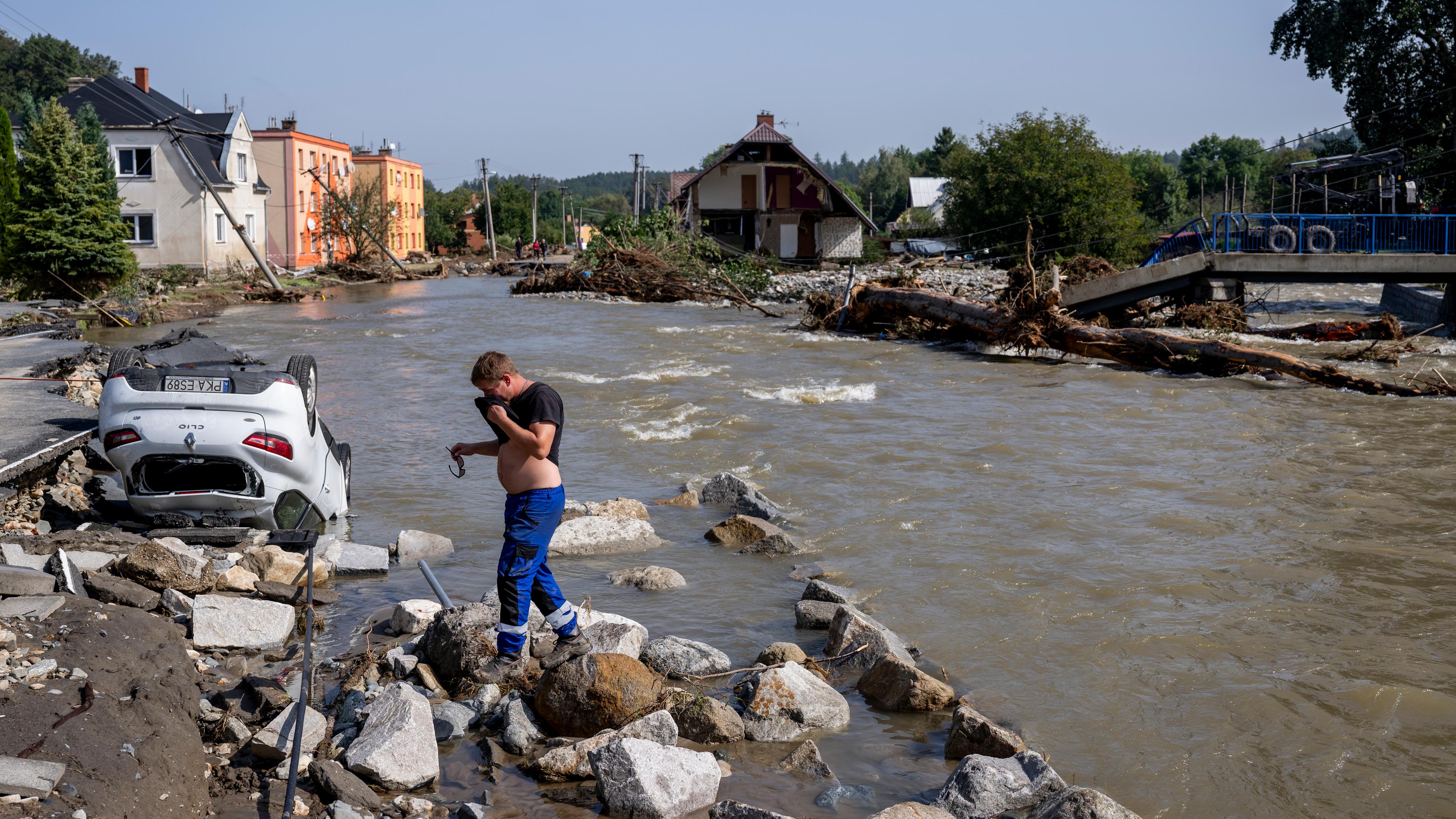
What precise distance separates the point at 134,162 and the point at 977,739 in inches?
1730

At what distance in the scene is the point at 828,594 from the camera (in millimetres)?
7016

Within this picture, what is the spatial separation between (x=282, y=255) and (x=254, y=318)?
2179 centimetres

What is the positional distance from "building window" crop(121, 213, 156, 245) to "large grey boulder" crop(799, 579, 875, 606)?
40.9m

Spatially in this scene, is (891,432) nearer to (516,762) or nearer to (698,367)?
(698,367)

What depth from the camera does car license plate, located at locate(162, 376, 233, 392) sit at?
7223 millimetres

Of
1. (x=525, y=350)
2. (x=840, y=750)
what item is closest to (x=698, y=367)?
(x=525, y=350)

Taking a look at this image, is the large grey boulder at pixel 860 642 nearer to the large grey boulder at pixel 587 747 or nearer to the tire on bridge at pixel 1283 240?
the large grey boulder at pixel 587 747

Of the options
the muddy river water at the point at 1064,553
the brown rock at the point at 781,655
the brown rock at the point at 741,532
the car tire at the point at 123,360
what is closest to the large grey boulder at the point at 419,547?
the muddy river water at the point at 1064,553

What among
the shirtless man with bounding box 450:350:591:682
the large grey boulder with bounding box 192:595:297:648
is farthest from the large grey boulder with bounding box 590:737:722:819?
the large grey boulder with bounding box 192:595:297:648

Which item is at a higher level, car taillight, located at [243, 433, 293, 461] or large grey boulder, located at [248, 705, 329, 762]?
car taillight, located at [243, 433, 293, 461]

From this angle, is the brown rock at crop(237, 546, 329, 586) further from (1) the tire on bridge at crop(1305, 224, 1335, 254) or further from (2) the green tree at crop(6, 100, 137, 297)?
(2) the green tree at crop(6, 100, 137, 297)

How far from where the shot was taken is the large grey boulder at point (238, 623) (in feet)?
19.0

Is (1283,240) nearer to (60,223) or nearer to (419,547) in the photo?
(419,547)

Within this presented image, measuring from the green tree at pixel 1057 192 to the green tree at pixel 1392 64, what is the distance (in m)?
7.50
